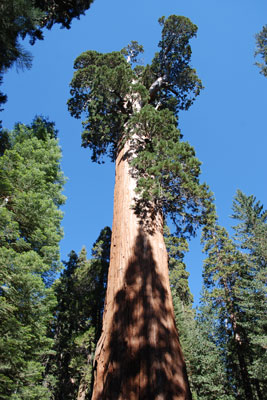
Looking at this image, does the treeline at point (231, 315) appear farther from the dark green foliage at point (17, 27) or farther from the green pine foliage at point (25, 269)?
the dark green foliage at point (17, 27)

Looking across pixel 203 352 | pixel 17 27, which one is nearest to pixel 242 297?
pixel 203 352

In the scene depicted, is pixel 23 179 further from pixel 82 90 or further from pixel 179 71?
pixel 179 71

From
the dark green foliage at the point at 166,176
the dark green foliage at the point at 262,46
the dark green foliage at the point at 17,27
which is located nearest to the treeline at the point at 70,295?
the dark green foliage at the point at 166,176

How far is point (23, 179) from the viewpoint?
8.74 meters

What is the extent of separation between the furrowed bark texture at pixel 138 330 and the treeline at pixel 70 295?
2320mm

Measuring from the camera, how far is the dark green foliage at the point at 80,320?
12.7m

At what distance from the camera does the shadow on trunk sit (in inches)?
84.6

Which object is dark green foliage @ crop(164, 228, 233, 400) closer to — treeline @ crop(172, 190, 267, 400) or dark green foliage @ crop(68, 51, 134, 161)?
treeline @ crop(172, 190, 267, 400)

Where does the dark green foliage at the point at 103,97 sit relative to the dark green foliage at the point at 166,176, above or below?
above

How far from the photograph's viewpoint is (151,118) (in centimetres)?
520

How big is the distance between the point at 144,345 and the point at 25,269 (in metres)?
5.73

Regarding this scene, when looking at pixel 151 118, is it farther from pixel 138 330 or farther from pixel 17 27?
pixel 138 330

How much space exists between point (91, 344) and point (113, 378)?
41.6ft

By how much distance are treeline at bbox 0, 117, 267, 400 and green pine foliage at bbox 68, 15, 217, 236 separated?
5.21 feet
